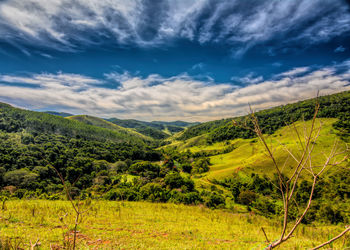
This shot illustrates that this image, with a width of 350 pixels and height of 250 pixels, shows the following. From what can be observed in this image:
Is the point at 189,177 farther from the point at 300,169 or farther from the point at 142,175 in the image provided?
the point at 300,169

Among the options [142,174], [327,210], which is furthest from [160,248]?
[142,174]

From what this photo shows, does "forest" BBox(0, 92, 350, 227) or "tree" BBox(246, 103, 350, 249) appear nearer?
"tree" BBox(246, 103, 350, 249)

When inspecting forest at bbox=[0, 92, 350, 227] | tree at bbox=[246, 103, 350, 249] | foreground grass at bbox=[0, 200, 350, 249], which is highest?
tree at bbox=[246, 103, 350, 249]

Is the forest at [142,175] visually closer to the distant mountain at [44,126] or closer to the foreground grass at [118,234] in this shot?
the distant mountain at [44,126]

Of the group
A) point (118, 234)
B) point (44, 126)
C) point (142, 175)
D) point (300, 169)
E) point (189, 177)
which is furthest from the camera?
point (44, 126)

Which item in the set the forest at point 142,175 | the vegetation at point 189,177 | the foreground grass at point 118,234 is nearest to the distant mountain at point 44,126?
the forest at point 142,175

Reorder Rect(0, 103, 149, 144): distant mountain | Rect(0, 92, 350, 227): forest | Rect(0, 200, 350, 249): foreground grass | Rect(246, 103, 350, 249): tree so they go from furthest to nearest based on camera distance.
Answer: Rect(0, 103, 149, 144): distant mountain < Rect(0, 92, 350, 227): forest < Rect(0, 200, 350, 249): foreground grass < Rect(246, 103, 350, 249): tree

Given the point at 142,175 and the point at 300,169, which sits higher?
the point at 300,169

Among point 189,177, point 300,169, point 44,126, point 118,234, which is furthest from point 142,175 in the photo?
point 44,126

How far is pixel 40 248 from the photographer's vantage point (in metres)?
5.64

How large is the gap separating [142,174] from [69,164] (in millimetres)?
38714

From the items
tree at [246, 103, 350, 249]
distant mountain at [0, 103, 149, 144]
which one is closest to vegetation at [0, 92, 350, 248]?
tree at [246, 103, 350, 249]

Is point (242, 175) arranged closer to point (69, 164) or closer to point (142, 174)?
point (142, 174)

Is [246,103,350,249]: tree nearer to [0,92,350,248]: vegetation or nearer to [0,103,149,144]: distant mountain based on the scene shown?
[0,92,350,248]: vegetation
